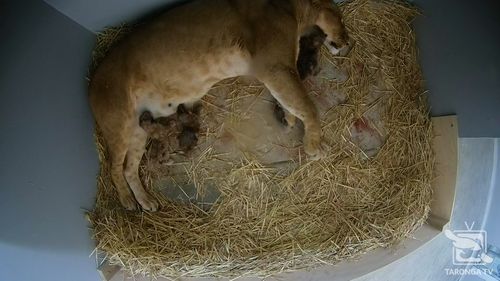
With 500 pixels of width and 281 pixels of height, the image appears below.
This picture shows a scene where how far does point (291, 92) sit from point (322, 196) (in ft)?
2.15

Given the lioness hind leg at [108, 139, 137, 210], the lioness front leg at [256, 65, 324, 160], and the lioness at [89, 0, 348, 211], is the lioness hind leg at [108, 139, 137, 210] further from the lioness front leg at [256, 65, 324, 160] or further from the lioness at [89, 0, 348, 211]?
the lioness front leg at [256, 65, 324, 160]

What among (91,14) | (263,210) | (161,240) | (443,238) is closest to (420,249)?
(443,238)

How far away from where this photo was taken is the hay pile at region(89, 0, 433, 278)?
244 centimetres

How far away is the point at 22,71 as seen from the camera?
6.42 feet

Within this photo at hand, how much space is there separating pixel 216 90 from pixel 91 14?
78 centimetres

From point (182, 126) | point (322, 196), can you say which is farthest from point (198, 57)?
point (322, 196)

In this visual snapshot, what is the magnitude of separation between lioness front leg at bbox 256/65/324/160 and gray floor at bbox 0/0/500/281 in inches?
27.6

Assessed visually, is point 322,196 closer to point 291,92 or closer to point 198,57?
point 291,92

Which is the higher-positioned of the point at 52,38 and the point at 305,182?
the point at 52,38

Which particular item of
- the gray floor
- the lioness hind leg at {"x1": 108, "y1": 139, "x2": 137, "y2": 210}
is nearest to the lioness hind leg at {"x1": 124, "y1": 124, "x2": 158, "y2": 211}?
the lioness hind leg at {"x1": 108, "y1": 139, "x2": 137, "y2": 210}

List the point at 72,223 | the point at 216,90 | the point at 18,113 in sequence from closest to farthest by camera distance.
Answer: the point at 18,113
the point at 72,223
the point at 216,90

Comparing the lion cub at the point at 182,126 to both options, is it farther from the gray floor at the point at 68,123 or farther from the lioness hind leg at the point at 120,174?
the gray floor at the point at 68,123

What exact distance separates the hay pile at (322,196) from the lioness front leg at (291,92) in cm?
29

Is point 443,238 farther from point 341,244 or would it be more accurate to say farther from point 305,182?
point 305,182
